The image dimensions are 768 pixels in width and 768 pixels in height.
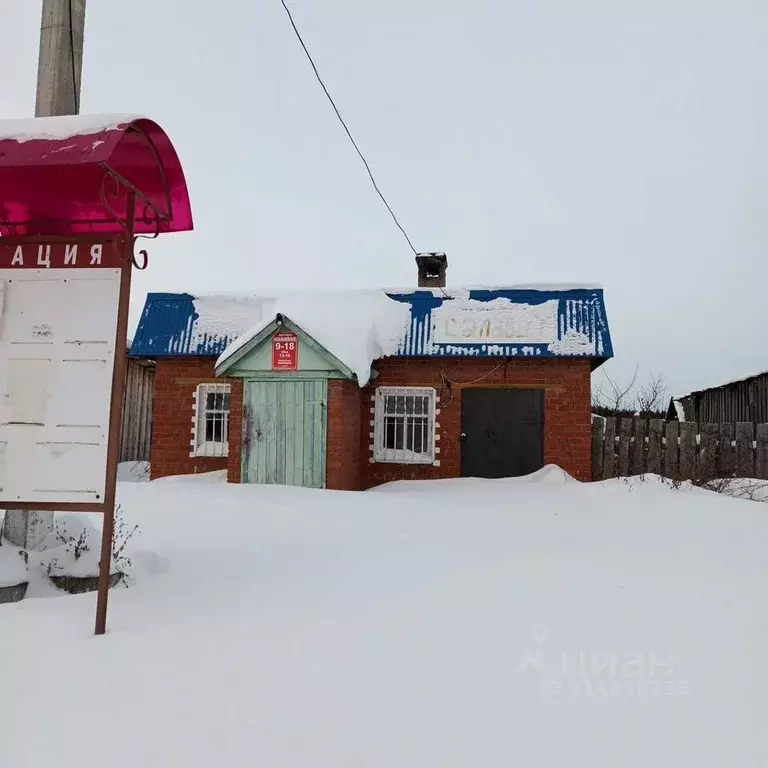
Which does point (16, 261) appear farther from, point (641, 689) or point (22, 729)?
point (641, 689)

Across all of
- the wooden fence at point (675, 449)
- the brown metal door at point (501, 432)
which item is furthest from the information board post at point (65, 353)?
the wooden fence at point (675, 449)

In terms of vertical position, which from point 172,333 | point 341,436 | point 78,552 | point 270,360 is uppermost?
point 172,333

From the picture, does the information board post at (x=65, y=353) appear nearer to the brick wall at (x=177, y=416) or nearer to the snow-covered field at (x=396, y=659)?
the snow-covered field at (x=396, y=659)

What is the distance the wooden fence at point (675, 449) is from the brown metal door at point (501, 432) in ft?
4.79

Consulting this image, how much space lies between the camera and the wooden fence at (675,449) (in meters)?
11.5

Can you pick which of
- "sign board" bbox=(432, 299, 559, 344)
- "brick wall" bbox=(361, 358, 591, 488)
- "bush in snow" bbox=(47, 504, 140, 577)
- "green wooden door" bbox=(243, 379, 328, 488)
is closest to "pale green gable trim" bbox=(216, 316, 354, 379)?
"green wooden door" bbox=(243, 379, 328, 488)

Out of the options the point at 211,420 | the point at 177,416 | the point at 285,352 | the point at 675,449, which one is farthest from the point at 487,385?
the point at 177,416

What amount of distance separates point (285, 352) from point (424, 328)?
3174 mm

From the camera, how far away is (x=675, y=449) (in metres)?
11.8

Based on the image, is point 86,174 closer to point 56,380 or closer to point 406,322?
point 56,380

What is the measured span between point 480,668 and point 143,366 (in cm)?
1532

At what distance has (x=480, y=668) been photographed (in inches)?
114

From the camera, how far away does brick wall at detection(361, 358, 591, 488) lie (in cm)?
1153

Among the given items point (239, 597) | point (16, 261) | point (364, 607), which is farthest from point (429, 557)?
point (16, 261)
